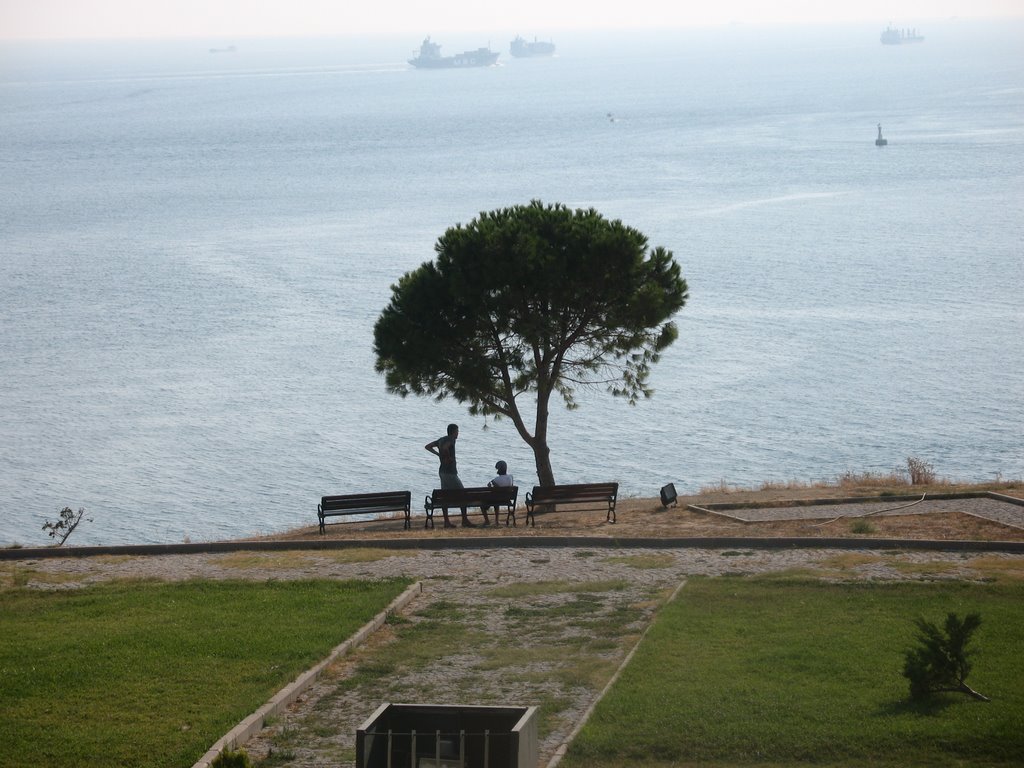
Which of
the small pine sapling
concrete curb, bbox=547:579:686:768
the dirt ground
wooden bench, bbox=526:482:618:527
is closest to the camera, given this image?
concrete curb, bbox=547:579:686:768

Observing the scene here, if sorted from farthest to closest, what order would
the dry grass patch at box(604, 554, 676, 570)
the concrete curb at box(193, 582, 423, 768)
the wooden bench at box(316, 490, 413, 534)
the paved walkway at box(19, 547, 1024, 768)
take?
the wooden bench at box(316, 490, 413, 534) < the dry grass patch at box(604, 554, 676, 570) < the paved walkway at box(19, 547, 1024, 768) < the concrete curb at box(193, 582, 423, 768)

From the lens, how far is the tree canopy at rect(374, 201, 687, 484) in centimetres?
2492

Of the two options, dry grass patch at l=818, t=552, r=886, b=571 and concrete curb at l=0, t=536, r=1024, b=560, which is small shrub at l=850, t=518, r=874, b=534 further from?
dry grass patch at l=818, t=552, r=886, b=571

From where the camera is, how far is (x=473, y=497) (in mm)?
21578

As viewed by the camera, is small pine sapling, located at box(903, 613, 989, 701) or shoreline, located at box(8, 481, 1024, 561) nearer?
small pine sapling, located at box(903, 613, 989, 701)

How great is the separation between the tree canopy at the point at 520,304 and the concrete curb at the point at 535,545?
20.0 ft

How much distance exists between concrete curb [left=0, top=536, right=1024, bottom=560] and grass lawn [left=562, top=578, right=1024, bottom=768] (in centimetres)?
231

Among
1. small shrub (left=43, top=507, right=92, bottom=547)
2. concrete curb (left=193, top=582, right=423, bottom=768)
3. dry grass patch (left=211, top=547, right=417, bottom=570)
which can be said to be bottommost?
small shrub (left=43, top=507, right=92, bottom=547)

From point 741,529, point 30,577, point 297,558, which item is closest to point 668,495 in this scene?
point 741,529

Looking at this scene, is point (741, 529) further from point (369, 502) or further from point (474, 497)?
point (369, 502)

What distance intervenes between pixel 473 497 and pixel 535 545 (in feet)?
8.42

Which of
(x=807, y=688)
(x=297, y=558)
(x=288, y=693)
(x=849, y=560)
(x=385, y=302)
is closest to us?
(x=807, y=688)

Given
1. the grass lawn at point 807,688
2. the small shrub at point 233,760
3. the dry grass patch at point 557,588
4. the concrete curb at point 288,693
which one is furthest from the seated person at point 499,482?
the small shrub at point 233,760

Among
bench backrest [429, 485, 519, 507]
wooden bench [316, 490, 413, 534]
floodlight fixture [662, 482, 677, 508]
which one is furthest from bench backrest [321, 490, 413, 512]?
floodlight fixture [662, 482, 677, 508]
